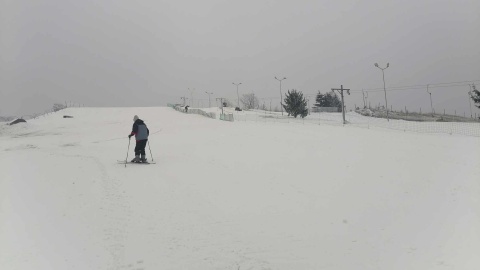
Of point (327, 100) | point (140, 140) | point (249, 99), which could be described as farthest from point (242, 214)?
point (249, 99)

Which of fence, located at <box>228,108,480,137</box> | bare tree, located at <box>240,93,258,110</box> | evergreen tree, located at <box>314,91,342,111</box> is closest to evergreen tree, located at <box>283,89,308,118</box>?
fence, located at <box>228,108,480,137</box>

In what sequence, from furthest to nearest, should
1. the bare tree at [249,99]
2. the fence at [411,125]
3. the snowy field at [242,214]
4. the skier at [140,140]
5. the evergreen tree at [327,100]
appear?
1. the bare tree at [249,99]
2. the evergreen tree at [327,100]
3. the fence at [411,125]
4. the skier at [140,140]
5. the snowy field at [242,214]

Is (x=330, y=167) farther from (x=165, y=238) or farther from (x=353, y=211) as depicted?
(x=165, y=238)

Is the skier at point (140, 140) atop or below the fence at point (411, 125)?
atop

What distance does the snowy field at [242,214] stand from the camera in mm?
5812

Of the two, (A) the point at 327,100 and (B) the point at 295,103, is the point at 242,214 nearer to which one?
(B) the point at 295,103

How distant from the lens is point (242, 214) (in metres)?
8.05

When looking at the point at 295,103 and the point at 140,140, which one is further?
the point at 295,103

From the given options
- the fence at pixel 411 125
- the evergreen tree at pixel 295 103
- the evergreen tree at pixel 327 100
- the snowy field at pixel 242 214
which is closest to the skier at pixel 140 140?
the snowy field at pixel 242 214

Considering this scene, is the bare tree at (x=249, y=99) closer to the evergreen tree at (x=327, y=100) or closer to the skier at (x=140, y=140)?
the evergreen tree at (x=327, y=100)

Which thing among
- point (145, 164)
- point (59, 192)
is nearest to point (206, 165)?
point (145, 164)

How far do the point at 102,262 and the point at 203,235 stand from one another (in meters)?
1.87

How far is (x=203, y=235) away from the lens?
6.72 m

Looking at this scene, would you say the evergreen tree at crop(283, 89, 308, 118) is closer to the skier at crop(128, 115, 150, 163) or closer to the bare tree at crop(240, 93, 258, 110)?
the skier at crop(128, 115, 150, 163)
